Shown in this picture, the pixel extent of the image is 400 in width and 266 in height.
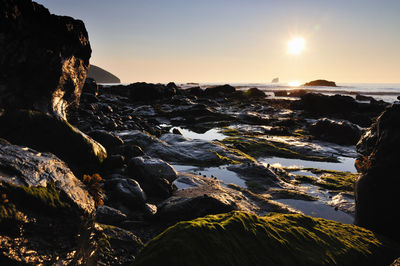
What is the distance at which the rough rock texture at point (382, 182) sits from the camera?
4242 millimetres

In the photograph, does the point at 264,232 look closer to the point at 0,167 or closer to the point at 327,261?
the point at 327,261

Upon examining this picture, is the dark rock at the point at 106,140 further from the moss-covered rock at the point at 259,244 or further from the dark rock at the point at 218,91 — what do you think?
the dark rock at the point at 218,91

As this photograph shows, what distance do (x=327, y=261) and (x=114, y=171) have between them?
582 cm

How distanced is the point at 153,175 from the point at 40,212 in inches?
147

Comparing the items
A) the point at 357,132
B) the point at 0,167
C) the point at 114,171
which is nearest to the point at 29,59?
the point at 114,171

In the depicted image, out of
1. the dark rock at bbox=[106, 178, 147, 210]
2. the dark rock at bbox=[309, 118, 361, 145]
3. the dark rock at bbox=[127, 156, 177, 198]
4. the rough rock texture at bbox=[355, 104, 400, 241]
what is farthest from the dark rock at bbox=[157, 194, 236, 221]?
the dark rock at bbox=[309, 118, 361, 145]

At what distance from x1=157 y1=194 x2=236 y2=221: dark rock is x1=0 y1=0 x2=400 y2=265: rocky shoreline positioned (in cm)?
2

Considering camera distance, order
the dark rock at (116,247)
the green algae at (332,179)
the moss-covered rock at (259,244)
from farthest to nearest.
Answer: the green algae at (332,179) → the dark rock at (116,247) → the moss-covered rock at (259,244)

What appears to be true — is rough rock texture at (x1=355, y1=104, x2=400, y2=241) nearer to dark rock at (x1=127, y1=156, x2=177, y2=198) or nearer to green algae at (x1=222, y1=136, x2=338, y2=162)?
dark rock at (x1=127, y1=156, x2=177, y2=198)

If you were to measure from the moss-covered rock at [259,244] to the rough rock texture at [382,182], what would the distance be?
0.91 meters

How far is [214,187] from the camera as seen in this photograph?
7.19m

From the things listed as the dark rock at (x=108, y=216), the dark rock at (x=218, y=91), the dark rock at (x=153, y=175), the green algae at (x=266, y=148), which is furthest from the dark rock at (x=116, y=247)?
the dark rock at (x=218, y=91)

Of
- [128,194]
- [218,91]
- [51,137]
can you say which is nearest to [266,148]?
[128,194]

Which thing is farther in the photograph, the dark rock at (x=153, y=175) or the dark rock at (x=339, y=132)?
the dark rock at (x=339, y=132)
